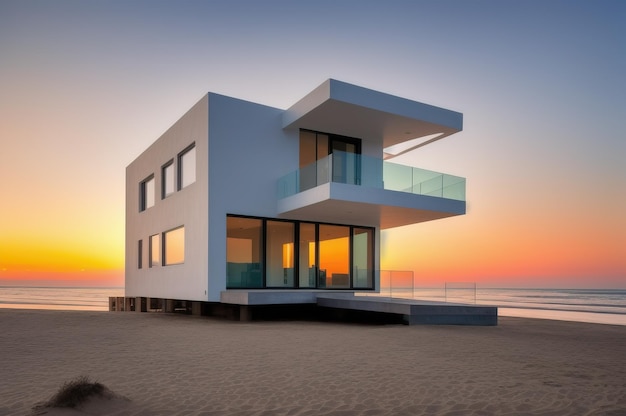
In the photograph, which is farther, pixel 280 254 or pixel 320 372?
pixel 280 254

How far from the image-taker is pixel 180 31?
55.1 ft

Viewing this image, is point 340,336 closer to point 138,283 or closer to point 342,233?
point 342,233

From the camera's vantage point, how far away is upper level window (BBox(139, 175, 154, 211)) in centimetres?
2053

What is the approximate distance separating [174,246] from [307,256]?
4728 mm

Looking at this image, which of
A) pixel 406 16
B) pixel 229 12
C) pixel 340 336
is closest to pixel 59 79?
pixel 229 12

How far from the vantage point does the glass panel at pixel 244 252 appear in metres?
14.8

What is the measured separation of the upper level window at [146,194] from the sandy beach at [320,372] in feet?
35.2

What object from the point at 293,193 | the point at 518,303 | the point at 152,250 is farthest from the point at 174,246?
the point at 518,303

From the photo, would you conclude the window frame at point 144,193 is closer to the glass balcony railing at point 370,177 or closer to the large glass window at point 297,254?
the large glass window at point 297,254

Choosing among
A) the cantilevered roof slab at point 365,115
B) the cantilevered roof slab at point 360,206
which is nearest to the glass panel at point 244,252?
the cantilevered roof slab at point 360,206

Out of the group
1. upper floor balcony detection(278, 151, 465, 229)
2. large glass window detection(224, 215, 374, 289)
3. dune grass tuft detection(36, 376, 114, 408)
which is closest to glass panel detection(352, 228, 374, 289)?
large glass window detection(224, 215, 374, 289)

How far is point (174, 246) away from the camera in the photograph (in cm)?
1742

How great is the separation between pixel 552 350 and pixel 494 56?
12.2m

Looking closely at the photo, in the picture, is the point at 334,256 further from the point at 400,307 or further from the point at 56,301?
the point at 56,301
